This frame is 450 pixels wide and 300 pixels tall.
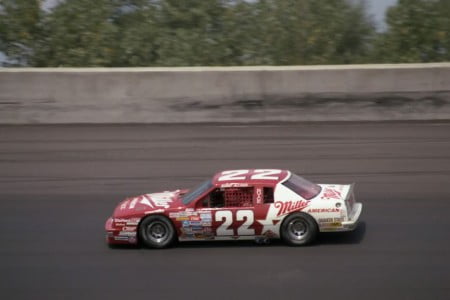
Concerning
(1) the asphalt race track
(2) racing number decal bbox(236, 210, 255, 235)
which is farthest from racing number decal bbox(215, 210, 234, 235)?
(1) the asphalt race track

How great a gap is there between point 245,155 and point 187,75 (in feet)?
10.2

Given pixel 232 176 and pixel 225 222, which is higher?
pixel 232 176

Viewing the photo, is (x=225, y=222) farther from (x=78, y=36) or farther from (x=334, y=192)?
(x=78, y=36)

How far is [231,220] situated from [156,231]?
1.10 m

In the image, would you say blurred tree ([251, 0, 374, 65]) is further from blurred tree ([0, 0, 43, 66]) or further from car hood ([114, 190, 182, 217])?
car hood ([114, 190, 182, 217])

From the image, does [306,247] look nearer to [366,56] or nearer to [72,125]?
[72,125]

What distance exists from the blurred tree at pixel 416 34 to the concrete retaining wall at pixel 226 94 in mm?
5226

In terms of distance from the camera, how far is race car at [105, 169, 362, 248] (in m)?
11.1

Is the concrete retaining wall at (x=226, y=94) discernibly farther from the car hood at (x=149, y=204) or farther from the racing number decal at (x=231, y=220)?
the racing number decal at (x=231, y=220)

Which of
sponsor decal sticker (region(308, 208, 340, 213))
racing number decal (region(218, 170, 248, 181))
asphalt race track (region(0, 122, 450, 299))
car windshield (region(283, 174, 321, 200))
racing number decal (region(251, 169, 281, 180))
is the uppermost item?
racing number decal (region(251, 169, 281, 180))

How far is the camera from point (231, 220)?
1129 centimetres

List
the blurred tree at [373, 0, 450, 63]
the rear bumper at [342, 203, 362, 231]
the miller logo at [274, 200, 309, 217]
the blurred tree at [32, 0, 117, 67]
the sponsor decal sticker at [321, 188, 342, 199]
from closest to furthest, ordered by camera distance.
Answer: the rear bumper at [342, 203, 362, 231] → the miller logo at [274, 200, 309, 217] → the sponsor decal sticker at [321, 188, 342, 199] → the blurred tree at [373, 0, 450, 63] → the blurred tree at [32, 0, 117, 67]

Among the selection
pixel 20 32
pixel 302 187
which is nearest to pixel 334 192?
pixel 302 187

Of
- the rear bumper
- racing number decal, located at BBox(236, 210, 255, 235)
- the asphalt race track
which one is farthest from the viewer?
racing number decal, located at BBox(236, 210, 255, 235)
